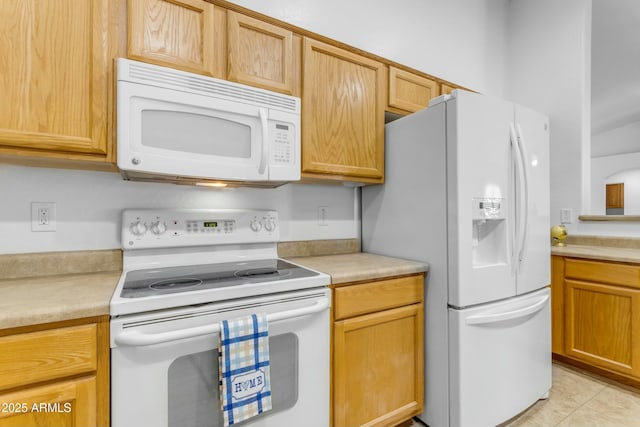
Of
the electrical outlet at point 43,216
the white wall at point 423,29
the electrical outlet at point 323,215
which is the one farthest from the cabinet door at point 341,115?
the electrical outlet at point 43,216

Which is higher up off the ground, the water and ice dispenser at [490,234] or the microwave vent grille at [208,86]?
the microwave vent grille at [208,86]

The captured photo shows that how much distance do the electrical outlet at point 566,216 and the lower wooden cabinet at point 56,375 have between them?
3.12m

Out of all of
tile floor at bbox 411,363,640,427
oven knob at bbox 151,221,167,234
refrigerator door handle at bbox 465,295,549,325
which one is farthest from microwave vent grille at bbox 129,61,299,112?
tile floor at bbox 411,363,640,427

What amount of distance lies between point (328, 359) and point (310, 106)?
1.20m

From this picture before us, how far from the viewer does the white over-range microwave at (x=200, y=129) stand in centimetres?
114

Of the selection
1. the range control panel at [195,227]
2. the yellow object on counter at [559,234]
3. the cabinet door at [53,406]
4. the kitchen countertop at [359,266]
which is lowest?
the cabinet door at [53,406]

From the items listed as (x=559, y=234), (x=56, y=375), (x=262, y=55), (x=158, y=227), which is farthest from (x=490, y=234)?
(x=56, y=375)

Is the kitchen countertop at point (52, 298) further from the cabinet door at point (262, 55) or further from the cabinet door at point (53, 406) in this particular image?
the cabinet door at point (262, 55)

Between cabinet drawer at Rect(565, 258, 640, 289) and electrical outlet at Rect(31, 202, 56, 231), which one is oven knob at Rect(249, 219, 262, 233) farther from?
cabinet drawer at Rect(565, 258, 640, 289)

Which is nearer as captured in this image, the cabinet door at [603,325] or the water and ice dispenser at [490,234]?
the water and ice dispenser at [490,234]

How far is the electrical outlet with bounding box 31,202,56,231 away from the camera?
1.29 m

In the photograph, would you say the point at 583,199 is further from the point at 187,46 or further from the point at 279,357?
the point at 187,46

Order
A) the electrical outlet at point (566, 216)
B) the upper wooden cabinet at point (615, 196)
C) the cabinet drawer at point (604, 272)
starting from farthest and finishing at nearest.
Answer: the upper wooden cabinet at point (615, 196) < the electrical outlet at point (566, 216) < the cabinet drawer at point (604, 272)

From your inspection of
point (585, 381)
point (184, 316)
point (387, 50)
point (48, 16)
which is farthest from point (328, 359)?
point (387, 50)
